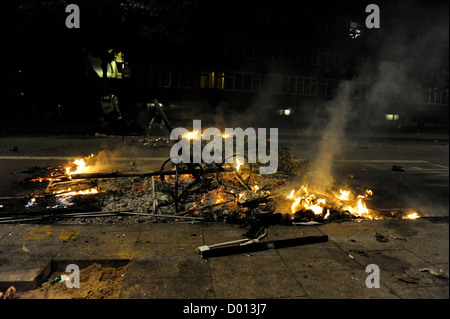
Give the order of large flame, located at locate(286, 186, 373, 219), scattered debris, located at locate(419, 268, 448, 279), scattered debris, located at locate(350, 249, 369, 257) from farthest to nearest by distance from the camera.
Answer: large flame, located at locate(286, 186, 373, 219)
scattered debris, located at locate(350, 249, 369, 257)
scattered debris, located at locate(419, 268, 448, 279)

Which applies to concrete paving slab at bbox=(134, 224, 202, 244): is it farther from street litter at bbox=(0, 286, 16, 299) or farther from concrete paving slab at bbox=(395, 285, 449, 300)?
concrete paving slab at bbox=(395, 285, 449, 300)

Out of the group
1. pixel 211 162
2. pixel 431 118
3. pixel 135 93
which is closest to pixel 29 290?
pixel 211 162

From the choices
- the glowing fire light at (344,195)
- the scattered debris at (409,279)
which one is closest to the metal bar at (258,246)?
the scattered debris at (409,279)

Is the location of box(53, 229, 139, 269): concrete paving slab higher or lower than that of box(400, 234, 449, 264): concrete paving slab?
lower

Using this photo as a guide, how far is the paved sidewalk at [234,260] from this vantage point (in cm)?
304

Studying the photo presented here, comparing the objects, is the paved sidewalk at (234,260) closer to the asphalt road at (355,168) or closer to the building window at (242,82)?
the asphalt road at (355,168)

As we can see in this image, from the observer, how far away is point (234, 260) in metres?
3.61

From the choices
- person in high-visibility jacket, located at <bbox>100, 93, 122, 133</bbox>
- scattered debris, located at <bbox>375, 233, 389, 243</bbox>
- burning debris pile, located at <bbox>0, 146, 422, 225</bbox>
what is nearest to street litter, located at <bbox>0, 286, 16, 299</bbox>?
burning debris pile, located at <bbox>0, 146, 422, 225</bbox>

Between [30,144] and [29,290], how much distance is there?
11648 millimetres

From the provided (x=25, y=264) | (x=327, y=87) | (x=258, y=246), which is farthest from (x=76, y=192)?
(x=327, y=87)

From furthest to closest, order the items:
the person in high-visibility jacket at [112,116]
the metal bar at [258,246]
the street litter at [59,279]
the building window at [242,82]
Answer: the building window at [242,82] → the person in high-visibility jacket at [112,116] → the metal bar at [258,246] → the street litter at [59,279]

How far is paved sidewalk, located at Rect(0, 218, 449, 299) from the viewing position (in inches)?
120
